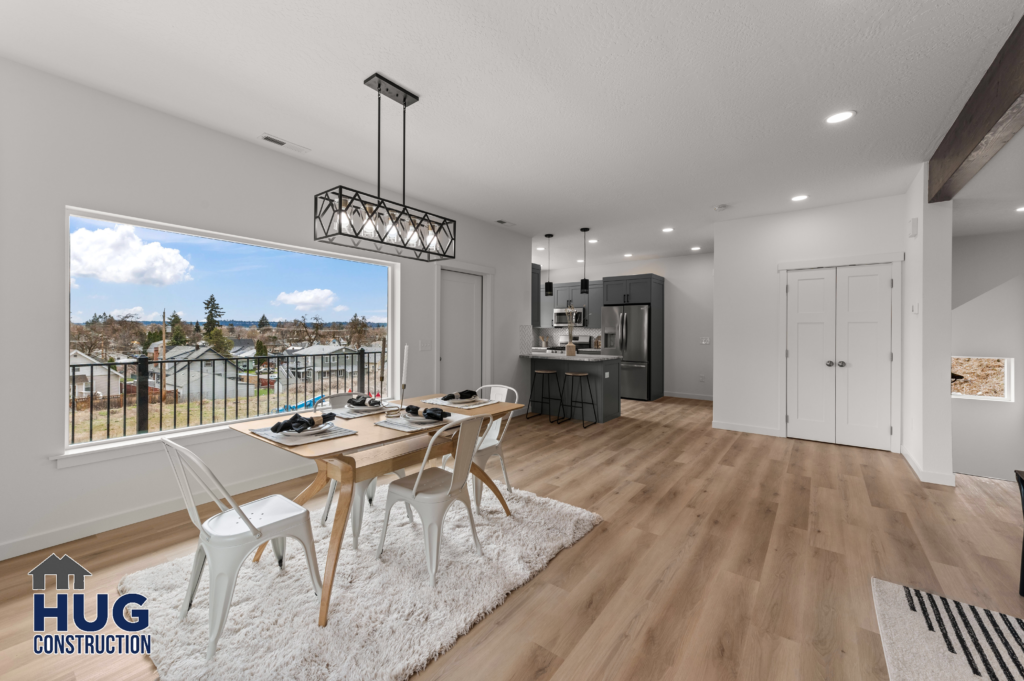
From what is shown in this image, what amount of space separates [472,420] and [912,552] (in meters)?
2.64

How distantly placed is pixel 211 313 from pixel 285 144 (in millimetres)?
1428

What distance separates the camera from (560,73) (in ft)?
7.75

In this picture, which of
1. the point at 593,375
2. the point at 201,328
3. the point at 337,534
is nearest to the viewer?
the point at 337,534

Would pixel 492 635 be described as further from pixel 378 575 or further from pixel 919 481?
pixel 919 481

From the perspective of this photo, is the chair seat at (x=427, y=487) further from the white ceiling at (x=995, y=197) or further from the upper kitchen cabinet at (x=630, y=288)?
the upper kitchen cabinet at (x=630, y=288)

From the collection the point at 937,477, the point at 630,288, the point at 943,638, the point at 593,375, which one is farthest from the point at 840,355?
the point at 630,288

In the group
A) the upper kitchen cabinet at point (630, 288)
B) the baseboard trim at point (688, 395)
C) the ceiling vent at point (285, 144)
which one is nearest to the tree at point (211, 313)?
the ceiling vent at point (285, 144)

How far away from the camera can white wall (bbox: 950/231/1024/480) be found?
474cm

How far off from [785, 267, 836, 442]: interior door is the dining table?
3.81 m

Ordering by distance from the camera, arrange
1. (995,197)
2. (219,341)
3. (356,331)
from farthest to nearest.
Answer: (356,331) → (995,197) → (219,341)

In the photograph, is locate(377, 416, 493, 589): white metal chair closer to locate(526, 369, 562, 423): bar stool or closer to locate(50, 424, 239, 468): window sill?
locate(50, 424, 239, 468): window sill

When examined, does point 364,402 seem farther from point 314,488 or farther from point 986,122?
point 986,122

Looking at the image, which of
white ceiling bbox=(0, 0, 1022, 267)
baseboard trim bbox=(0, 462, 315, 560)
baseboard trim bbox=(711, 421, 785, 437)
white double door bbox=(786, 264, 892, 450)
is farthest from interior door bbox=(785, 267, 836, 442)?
baseboard trim bbox=(0, 462, 315, 560)

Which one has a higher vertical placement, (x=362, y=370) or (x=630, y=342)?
(x=630, y=342)
